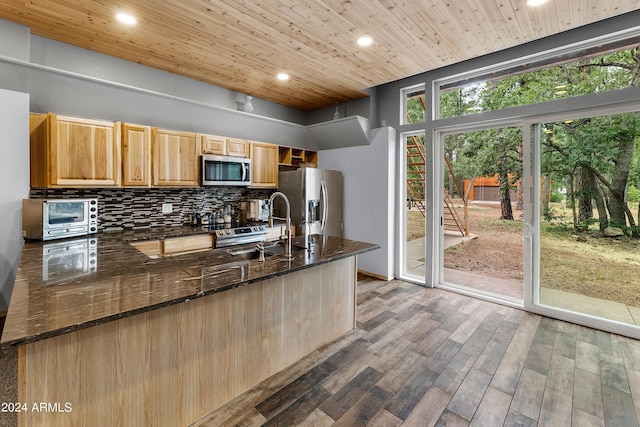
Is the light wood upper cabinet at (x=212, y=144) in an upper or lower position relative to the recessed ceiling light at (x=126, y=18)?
lower

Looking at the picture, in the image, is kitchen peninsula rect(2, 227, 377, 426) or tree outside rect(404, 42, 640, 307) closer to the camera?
kitchen peninsula rect(2, 227, 377, 426)

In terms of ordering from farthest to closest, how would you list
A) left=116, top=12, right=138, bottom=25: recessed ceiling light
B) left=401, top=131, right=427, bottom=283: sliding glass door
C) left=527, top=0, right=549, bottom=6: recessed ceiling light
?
left=401, top=131, right=427, bottom=283: sliding glass door
left=116, top=12, right=138, bottom=25: recessed ceiling light
left=527, top=0, right=549, bottom=6: recessed ceiling light

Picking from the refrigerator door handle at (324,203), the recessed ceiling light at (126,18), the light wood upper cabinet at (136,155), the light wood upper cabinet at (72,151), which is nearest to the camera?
the recessed ceiling light at (126,18)

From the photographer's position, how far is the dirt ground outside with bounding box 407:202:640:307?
3053mm

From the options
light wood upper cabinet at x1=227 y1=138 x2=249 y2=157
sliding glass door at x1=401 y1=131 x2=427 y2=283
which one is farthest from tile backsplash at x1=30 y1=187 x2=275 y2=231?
sliding glass door at x1=401 y1=131 x2=427 y2=283

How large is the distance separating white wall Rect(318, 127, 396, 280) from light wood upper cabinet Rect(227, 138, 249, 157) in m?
1.55

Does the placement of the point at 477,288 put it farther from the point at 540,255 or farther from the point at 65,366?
the point at 65,366

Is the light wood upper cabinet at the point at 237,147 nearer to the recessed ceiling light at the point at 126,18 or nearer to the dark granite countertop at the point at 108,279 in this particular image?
the recessed ceiling light at the point at 126,18

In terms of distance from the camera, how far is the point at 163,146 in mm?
3533

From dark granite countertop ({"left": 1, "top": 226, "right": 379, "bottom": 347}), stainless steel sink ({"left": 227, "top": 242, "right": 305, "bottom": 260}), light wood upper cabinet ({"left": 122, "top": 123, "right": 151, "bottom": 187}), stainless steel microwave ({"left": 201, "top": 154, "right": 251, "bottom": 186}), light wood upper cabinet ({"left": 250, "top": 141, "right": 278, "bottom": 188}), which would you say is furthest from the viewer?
light wood upper cabinet ({"left": 250, "top": 141, "right": 278, "bottom": 188})

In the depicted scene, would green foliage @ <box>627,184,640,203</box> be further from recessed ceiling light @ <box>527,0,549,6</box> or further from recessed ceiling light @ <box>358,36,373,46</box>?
recessed ceiling light @ <box>358,36,373,46</box>

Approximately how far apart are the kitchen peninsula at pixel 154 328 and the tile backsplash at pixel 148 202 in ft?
2.86

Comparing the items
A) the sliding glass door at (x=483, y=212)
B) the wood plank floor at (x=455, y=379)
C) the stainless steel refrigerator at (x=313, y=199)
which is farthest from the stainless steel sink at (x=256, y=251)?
the sliding glass door at (x=483, y=212)

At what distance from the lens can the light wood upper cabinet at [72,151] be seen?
2824mm
